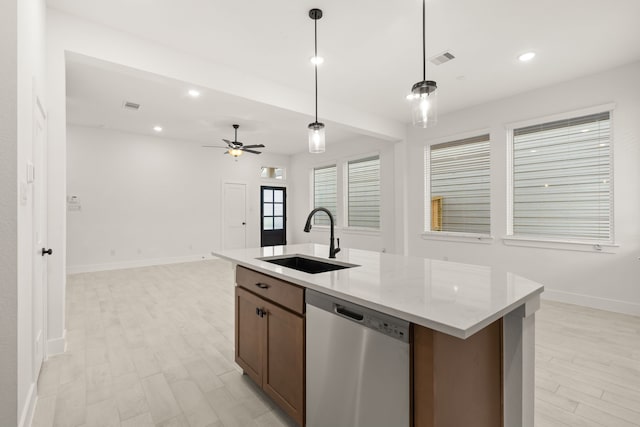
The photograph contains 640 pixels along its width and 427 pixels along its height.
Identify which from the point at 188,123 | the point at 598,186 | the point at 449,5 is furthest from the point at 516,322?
the point at 188,123

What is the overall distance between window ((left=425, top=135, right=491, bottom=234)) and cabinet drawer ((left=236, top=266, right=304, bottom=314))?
168 inches

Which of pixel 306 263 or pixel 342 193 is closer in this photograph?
pixel 306 263

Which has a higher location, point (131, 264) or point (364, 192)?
point (364, 192)

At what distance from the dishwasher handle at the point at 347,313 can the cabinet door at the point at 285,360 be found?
28cm

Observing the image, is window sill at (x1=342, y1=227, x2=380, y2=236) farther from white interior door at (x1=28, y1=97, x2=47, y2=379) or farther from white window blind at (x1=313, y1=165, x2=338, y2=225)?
white interior door at (x1=28, y1=97, x2=47, y2=379)

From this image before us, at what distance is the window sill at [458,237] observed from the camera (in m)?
4.84

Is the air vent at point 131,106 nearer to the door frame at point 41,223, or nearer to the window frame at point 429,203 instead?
the door frame at point 41,223

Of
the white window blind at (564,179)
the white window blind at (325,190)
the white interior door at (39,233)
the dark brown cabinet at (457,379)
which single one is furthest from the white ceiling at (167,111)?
the dark brown cabinet at (457,379)

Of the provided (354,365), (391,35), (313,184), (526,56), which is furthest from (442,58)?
(313,184)

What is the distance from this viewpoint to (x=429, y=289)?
4.26 feet

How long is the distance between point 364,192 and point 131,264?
544 centimetres

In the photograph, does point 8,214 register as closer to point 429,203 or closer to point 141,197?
point 429,203

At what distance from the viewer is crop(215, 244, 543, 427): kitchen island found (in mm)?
1010

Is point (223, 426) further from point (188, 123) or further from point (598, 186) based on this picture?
point (188, 123)
